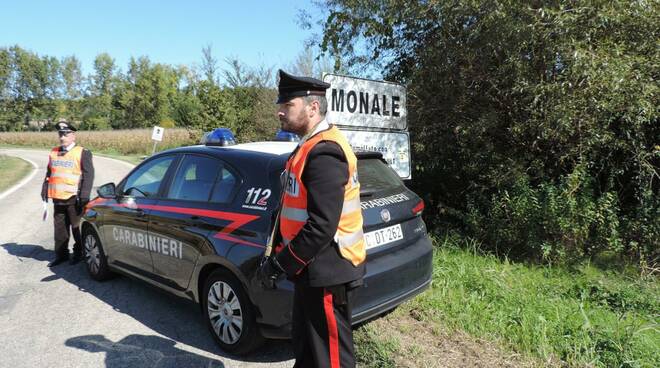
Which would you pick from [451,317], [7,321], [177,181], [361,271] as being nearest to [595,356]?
[451,317]

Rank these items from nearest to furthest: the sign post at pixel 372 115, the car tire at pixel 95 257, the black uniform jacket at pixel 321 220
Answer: the black uniform jacket at pixel 321 220 < the car tire at pixel 95 257 < the sign post at pixel 372 115

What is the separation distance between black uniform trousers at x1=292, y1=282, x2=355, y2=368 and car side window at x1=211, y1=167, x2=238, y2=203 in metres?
1.42

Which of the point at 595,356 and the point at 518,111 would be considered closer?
the point at 595,356

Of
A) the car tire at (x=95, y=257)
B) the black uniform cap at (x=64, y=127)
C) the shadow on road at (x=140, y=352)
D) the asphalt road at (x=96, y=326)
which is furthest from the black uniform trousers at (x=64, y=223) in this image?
the shadow on road at (x=140, y=352)

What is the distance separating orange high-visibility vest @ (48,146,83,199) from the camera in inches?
225

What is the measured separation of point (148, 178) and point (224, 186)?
1475mm

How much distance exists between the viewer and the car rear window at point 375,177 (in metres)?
3.51

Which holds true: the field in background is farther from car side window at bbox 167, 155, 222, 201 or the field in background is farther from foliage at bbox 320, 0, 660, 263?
car side window at bbox 167, 155, 222, 201

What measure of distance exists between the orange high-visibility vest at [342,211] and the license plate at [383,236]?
915 mm

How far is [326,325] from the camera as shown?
86.8 inches

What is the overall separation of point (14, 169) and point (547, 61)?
21901mm

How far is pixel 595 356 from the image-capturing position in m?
3.09

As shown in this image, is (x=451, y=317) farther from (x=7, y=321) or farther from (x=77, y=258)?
(x=77, y=258)

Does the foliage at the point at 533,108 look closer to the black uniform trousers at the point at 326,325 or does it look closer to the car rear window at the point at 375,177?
the car rear window at the point at 375,177
